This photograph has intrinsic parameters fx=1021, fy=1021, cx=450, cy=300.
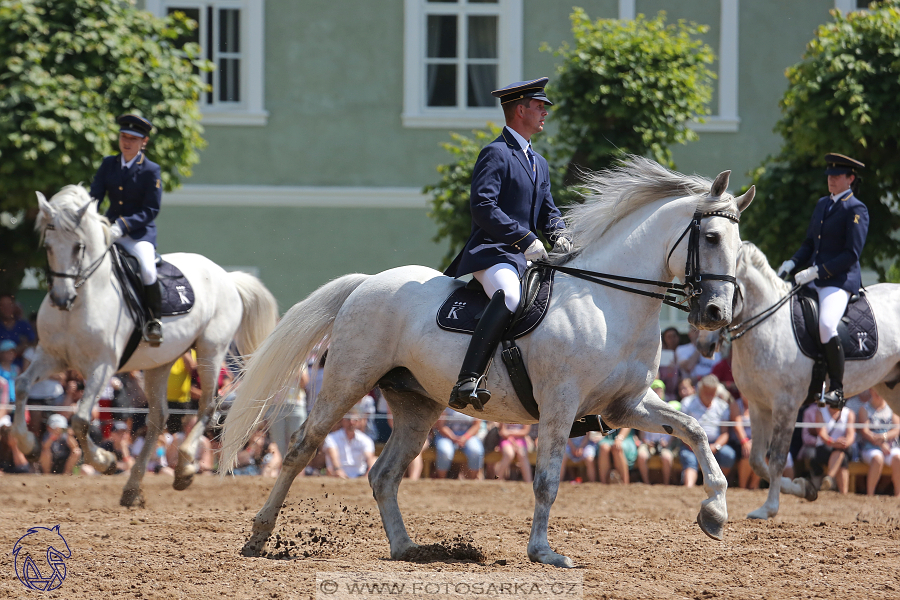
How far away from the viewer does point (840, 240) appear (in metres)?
8.34

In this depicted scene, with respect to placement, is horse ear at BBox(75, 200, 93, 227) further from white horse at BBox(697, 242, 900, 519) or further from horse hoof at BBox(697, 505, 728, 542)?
horse hoof at BBox(697, 505, 728, 542)

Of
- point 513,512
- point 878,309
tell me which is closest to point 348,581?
point 513,512

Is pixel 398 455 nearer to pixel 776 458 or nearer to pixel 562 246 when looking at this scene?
pixel 562 246

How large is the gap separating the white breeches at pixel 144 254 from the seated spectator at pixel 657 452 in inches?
213

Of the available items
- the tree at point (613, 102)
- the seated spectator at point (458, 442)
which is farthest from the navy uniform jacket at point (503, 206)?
the tree at point (613, 102)

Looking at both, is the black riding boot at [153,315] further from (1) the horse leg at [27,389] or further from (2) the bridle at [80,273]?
(1) the horse leg at [27,389]

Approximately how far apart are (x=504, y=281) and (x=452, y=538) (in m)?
1.96

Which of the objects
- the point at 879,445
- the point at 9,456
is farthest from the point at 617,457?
the point at 9,456

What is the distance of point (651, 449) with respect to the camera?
1136 cm

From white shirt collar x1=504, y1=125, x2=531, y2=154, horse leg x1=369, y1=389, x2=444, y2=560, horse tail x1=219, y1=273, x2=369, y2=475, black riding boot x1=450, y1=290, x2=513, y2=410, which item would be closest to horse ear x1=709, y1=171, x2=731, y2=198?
white shirt collar x1=504, y1=125, x2=531, y2=154

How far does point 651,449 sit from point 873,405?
2449mm

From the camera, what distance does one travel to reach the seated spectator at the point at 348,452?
1116cm

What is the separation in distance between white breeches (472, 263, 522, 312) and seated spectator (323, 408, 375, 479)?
230 inches

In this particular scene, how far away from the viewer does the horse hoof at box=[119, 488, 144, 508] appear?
8398 millimetres
